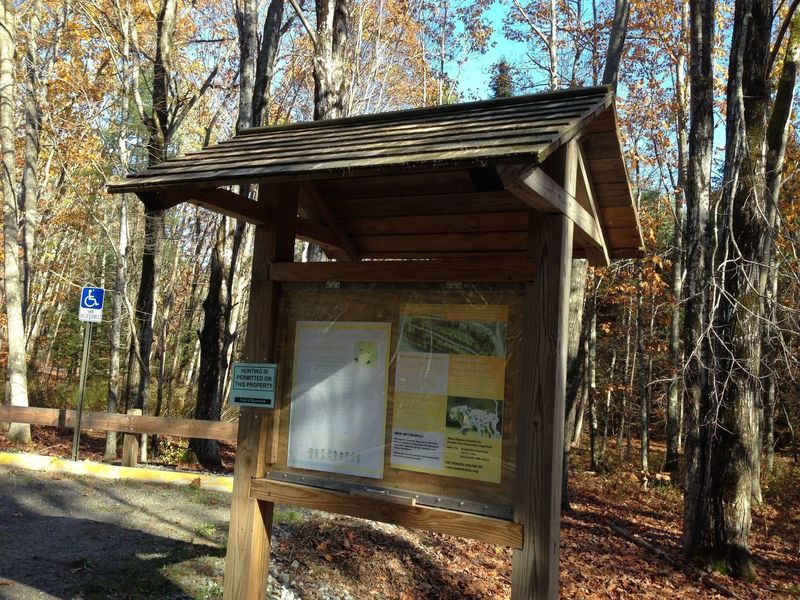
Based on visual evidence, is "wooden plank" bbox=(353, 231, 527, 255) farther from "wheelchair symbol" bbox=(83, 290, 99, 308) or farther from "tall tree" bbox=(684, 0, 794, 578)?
"wheelchair symbol" bbox=(83, 290, 99, 308)

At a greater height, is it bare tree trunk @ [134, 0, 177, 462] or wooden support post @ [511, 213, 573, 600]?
bare tree trunk @ [134, 0, 177, 462]

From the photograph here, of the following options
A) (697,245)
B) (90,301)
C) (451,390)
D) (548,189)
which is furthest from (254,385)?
(697,245)

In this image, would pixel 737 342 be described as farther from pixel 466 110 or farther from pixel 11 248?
pixel 11 248

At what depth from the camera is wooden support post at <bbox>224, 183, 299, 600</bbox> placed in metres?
3.81

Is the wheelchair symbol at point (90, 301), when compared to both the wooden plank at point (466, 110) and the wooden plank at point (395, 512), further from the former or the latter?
the wooden plank at point (395, 512)

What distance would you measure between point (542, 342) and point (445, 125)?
1.36 meters

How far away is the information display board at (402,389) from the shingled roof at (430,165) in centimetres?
70

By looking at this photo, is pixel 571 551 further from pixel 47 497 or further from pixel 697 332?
pixel 47 497

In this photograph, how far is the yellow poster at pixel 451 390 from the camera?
127 inches

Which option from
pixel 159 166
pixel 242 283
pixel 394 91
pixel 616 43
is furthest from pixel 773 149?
pixel 394 91

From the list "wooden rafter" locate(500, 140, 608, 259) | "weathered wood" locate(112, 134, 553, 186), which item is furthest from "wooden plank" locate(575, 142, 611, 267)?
"weathered wood" locate(112, 134, 553, 186)

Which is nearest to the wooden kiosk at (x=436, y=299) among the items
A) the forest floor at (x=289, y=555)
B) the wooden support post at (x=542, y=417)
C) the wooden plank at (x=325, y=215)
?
the wooden support post at (x=542, y=417)

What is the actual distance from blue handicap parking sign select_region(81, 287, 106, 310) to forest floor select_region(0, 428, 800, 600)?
98.4 inches

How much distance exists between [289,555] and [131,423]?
15.7ft
